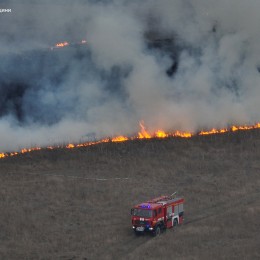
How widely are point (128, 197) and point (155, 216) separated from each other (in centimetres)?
682

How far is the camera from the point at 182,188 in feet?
139

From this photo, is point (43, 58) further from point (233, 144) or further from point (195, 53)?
point (233, 144)

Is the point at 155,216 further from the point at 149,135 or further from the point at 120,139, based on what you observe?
the point at 149,135

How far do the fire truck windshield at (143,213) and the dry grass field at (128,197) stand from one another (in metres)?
1.21

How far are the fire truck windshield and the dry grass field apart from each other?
1213 mm

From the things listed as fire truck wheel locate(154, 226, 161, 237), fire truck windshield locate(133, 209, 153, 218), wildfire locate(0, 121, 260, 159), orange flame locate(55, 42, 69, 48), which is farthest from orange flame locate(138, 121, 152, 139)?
fire truck wheel locate(154, 226, 161, 237)

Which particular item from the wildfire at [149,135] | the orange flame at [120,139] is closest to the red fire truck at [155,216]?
the wildfire at [149,135]

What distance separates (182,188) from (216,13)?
78.9 feet

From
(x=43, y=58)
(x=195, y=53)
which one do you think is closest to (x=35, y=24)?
(x=43, y=58)

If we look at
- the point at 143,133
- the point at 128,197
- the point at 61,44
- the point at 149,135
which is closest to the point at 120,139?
the point at 143,133

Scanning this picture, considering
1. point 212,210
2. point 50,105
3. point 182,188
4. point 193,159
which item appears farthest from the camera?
point 50,105

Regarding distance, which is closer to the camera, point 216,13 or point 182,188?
point 182,188

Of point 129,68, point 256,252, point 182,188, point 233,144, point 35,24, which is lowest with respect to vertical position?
point 256,252

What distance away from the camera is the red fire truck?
33.1m
